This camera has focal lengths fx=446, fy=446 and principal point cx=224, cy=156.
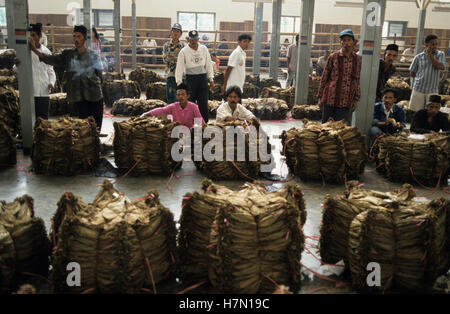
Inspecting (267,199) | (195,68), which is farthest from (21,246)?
(195,68)

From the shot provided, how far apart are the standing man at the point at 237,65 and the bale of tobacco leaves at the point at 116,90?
15.1ft

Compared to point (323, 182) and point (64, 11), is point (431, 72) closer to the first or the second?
point (323, 182)

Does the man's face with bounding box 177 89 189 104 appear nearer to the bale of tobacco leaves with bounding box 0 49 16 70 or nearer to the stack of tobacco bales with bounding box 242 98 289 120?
the stack of tobacco bales with bounding box 242 98 289 120

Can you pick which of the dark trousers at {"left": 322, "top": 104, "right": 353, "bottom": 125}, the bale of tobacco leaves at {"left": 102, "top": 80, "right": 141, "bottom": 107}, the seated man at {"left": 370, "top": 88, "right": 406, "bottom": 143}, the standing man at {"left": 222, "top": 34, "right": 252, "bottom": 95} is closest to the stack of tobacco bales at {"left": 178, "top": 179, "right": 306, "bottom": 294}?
the dark trousers at {"left": 322, "top": 104, "right": 353, "bottom": 125}

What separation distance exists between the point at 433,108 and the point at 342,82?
149cm

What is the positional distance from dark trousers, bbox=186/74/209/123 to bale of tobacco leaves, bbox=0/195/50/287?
17.0 ft

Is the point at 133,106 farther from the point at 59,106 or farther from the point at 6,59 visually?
the point at 6,59

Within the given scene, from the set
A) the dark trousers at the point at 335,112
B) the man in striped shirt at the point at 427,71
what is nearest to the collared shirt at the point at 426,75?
the man in striped shirt at the point at 427,71

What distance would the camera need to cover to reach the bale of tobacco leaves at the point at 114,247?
3043 mm

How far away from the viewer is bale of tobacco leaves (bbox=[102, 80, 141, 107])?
1248cm

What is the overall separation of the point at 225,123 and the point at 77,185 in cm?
218

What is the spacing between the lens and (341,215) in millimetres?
3701

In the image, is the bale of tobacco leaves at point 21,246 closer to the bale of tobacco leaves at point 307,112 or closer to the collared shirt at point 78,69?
the collared shirt at point 78,69

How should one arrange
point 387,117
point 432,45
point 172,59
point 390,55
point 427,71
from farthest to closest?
point 172,59 → point 427,71 → point 432,45 → point 390,55 → point 387,117
